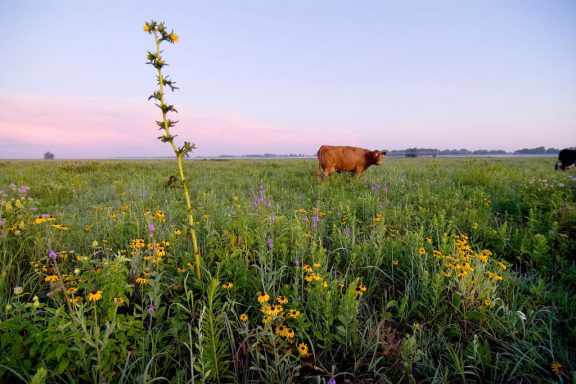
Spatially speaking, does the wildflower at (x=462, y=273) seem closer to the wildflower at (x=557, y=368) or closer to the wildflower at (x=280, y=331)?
the wildflower at (x=557, y=368)

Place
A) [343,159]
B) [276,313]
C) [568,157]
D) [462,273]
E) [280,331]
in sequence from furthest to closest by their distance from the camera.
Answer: [568,157] < [343,159] < [462,273] < [280,331] < [276,313]

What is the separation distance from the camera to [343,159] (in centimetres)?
1153

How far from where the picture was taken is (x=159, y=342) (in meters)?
1.99

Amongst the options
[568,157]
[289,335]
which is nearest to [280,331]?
[289,335]

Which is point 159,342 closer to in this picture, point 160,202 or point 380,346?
point 380,346

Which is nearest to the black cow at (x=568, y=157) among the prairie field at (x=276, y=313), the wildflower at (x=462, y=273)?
the prairie field at (x=276, y=313)

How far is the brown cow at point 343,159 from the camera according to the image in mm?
11242

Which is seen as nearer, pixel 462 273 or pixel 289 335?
pixel 289 335

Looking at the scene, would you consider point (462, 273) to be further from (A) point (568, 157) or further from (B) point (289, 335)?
(A) point (568, 157)

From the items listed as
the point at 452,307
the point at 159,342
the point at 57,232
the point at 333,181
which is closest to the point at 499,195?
the point at 333,181

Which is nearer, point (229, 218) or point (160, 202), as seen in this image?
point (229, 218)

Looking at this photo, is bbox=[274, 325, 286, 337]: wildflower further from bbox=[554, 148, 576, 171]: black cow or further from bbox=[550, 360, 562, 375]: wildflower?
bbox=[554, 148, 576, 171]: black cow

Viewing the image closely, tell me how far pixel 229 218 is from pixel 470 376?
305cm

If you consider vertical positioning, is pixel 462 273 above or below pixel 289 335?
above
